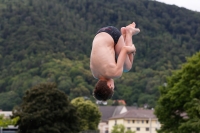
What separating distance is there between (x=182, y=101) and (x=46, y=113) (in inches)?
549

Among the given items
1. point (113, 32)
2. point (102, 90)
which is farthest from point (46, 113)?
point (102, 90)

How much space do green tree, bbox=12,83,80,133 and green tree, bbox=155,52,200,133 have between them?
9851mm

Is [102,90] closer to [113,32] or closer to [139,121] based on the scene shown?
[113,32]

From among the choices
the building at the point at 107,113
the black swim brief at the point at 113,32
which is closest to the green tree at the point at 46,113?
the black swim brief at the point at 113,32

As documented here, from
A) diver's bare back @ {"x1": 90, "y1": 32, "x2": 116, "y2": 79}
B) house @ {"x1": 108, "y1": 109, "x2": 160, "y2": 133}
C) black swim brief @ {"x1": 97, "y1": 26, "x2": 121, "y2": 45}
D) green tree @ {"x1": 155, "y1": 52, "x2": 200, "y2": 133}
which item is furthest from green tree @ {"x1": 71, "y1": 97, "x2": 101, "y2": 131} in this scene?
diver's bare back @ {"x1": 90, "y1": 32, "x2": 116, "y2": 79}

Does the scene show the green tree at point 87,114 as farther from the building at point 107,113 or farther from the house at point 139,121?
the building at point 107,113

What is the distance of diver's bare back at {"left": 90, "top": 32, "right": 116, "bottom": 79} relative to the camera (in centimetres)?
862

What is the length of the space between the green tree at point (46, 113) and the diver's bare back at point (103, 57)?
166ft

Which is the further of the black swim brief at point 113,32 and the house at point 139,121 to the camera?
the house at point 139,121

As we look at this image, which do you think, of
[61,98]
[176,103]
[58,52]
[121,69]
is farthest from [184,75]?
[58,52]

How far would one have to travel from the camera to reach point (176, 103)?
176 ft

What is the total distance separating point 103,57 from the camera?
8.61m

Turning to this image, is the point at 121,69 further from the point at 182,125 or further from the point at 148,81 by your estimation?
the point at 148,81

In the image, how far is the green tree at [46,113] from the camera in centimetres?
5956
